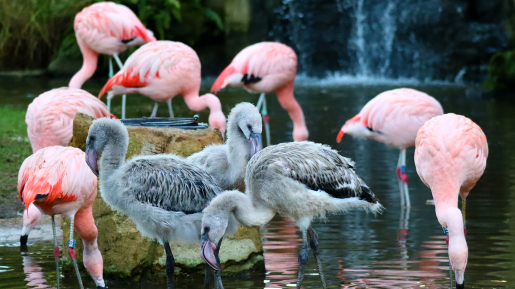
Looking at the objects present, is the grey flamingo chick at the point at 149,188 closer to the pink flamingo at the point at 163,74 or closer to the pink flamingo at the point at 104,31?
the pink flamingo at the point at 163,74

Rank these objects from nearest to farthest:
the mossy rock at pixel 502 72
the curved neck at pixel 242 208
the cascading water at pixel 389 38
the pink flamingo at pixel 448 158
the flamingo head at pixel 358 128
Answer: the curved neck at pixel 242 208, the pink flamingo at pixel 448 158, the flamingo head at pixel 358 128, the mossy rock at pixel 502 72, the cascading water at pixel 389 38

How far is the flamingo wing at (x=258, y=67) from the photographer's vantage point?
843 centimetres

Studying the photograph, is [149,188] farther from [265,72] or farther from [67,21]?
[67,21]

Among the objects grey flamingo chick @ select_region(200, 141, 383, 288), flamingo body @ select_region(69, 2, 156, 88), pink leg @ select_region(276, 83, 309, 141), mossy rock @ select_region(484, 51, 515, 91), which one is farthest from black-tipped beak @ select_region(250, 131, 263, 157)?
mossy rock @ select_region(484, 51, 515, 91)

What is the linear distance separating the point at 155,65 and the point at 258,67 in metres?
1.44

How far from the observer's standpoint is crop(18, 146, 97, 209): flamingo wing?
4.41 metres

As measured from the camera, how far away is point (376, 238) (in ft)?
18.3

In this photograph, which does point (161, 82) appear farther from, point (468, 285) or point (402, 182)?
point (468, 285)

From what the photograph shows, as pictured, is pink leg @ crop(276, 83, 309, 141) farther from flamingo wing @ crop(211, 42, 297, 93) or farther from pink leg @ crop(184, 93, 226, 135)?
pink leg @ crop(184, 93, 226, 135)

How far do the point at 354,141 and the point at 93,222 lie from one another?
6.05 meters

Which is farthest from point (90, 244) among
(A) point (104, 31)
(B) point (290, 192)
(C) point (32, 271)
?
(A) point (104, 31)

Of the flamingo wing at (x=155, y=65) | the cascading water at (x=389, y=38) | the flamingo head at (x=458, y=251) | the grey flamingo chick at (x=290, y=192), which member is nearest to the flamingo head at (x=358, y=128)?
the flamingo wing at (x=155, y=65)

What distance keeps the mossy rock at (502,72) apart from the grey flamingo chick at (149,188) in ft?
36.2

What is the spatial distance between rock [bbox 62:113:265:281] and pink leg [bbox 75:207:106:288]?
0.17 m
